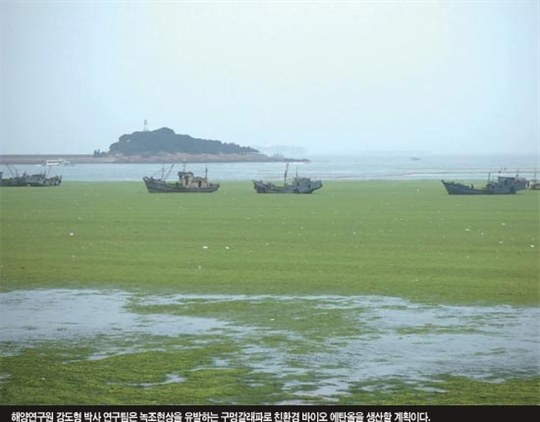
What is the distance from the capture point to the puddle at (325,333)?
31.4 feet

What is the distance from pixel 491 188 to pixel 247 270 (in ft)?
85.7

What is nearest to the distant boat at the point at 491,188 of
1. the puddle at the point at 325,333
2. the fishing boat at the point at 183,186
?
the fishing boat at the point at 183,186

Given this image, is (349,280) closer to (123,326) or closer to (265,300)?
(265,300)

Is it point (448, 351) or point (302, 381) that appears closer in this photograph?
point (302, 381)

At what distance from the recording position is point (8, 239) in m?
21.7

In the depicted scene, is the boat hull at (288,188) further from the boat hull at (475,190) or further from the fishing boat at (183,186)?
the boat hull at (475,190)

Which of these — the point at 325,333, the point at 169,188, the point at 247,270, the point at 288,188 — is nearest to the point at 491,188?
the point at 288,188

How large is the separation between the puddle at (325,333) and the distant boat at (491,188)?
2664 centimetres

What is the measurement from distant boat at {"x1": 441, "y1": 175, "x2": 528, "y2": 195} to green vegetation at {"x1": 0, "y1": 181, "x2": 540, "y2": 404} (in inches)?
206

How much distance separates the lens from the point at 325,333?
1120 centimetres

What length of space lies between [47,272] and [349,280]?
16.7 ft

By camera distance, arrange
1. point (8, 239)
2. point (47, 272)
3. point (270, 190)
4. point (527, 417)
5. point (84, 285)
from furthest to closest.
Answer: point (270, 190) → point (8, 239) → point (47, 272) → point (84, 285) → point (527, 417)

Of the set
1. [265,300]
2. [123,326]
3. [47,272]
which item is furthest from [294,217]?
[123,326]

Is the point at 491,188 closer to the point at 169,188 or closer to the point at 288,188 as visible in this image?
the point at 288,188
